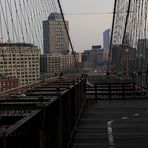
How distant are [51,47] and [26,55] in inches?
682

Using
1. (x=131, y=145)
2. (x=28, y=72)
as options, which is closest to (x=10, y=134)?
(x=131, y=145)

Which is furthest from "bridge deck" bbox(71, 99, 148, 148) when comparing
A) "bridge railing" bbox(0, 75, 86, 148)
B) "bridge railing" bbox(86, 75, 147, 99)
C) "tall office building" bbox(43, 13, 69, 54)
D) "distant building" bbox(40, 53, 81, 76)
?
"tall office building" bbox(43, 13, 69, 54)

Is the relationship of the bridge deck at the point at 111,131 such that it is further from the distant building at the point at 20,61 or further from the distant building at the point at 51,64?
the distant building at the point at 51,64

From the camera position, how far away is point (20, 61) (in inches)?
620

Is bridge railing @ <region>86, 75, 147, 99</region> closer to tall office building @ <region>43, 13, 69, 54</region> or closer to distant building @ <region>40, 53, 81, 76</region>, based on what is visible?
distant building @ <region>40, 53, 81, 76</region>

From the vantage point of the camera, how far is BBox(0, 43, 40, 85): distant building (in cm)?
1320

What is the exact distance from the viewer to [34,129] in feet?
12.1

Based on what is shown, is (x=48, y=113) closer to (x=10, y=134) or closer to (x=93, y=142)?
(x=10, y=134)

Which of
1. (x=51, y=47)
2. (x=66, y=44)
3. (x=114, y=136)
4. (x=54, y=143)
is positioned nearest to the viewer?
(x=54, y=143)

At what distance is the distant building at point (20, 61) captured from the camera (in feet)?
43.3

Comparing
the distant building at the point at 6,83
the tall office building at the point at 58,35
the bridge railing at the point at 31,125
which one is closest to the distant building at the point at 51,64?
the tall office building at the point at 58,35

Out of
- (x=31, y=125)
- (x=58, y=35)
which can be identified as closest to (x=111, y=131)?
(x=31, y=125)

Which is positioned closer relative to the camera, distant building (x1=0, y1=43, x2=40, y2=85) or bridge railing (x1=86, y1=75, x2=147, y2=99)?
distant building (x1=0, y1=43, x2=40, y2=85)

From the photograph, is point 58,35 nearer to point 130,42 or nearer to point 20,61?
point 130,42
